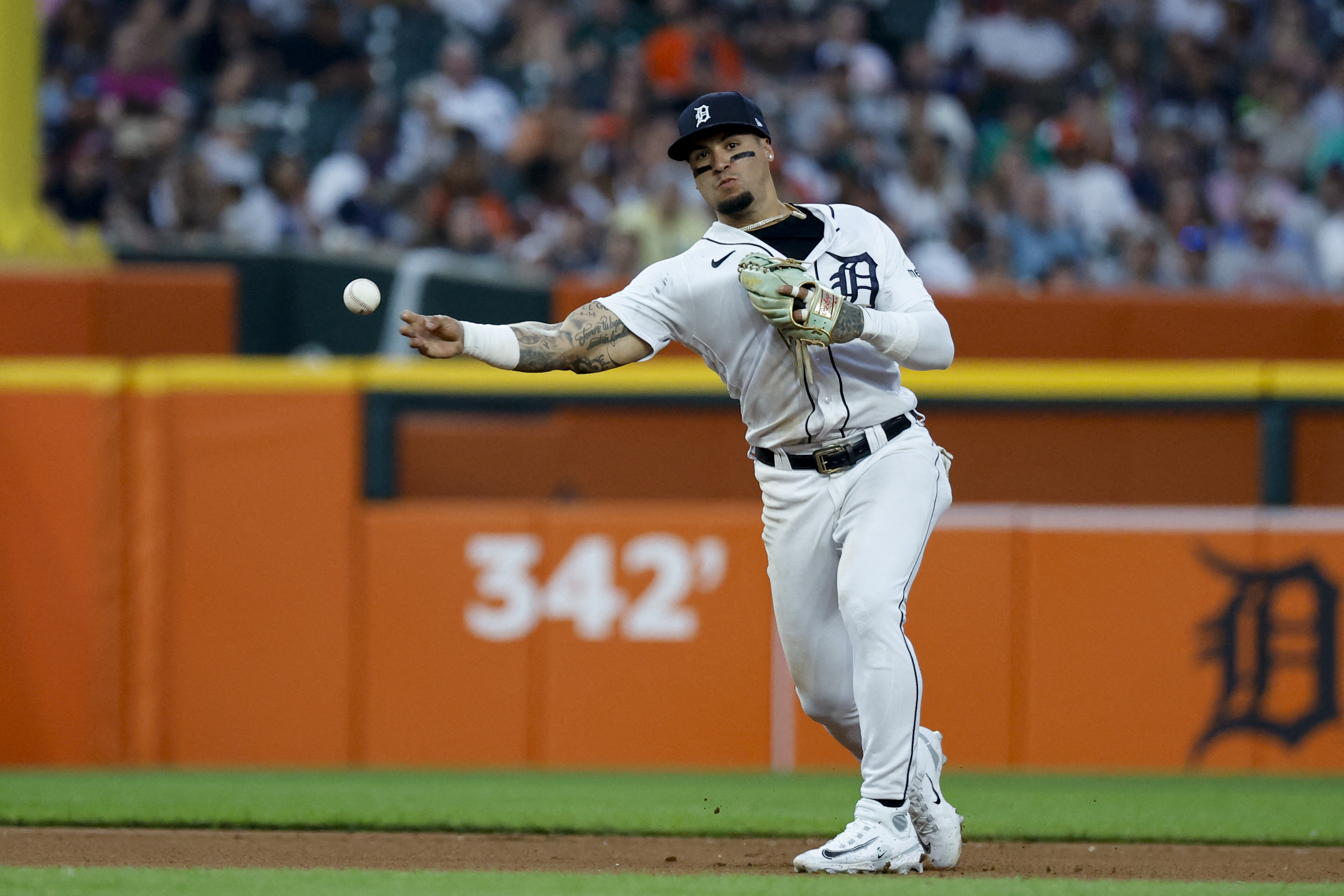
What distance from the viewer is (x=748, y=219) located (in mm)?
4676

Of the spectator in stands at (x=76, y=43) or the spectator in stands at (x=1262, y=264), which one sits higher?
the spectator in stands at (x=76, y=43)

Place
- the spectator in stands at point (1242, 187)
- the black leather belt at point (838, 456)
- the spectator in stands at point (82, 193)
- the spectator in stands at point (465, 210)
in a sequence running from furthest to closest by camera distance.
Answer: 1. the spectator in stands at point (1242, 187)
2. the spectator in stands at point (82, 193)
3. the spectator in stands at point (465, 210)
4. the black leather belt at point (838, 456)

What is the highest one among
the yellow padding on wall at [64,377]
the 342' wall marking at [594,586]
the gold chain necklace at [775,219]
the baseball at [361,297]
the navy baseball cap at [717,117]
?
the navy baseball cap at [717,117]

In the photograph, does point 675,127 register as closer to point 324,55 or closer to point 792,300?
point 324,55

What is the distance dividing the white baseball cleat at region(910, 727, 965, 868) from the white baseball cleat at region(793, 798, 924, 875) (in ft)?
0.31

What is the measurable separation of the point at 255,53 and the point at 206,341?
4138 millimetres

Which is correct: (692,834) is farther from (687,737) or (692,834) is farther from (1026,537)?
(1026,537)

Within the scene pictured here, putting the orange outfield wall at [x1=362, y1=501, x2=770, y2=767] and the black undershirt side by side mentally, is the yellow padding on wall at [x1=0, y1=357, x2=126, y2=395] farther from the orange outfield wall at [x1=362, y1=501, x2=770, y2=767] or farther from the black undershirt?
the black undershirt

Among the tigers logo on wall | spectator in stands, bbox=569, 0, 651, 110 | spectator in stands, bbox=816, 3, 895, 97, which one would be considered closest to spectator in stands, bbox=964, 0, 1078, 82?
spectator in stands, bbox=816, 3, 895, 97

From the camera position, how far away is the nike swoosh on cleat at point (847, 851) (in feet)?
14.2

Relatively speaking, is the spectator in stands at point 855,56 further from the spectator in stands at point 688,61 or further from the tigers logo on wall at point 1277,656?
the tigers logo on wall at point 1277,656

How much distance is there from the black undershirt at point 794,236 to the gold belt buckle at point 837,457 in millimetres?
486

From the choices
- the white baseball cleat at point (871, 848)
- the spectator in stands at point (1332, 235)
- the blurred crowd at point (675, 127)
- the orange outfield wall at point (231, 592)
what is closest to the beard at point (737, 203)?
the white baseball cleat at point (871, 848)

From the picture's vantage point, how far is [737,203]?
4621 mm
